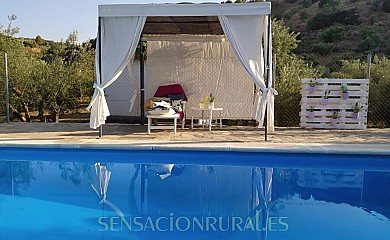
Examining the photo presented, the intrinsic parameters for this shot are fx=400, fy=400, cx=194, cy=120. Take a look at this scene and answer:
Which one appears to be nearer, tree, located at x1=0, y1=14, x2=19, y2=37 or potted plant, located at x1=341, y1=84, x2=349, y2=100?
potted plant, located at x1=341, y1=84, x2=349, y2=100

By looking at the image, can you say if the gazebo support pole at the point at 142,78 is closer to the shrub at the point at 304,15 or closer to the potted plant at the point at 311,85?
the potted plant at the point at 311,85

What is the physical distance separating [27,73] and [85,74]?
4.76 ft

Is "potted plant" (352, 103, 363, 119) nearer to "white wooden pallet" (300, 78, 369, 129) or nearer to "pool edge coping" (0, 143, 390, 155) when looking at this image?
"white wooden pallet" (300, 78, 369, 129)

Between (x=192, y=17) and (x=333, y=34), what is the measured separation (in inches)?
677

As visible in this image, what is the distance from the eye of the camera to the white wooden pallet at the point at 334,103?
29.4 feet

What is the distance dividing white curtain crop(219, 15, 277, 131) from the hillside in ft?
41.5

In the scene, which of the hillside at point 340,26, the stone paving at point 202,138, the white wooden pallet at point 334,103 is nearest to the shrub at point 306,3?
the hillside at point 340,26

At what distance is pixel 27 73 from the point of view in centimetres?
1022

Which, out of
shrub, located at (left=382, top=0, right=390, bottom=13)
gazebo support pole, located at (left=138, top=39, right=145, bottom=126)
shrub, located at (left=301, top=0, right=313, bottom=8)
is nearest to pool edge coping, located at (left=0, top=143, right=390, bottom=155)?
gazebo support pole, located at (left=138, top=39, right=145, bottom=126)

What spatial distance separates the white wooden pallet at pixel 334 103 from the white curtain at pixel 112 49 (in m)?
4.09

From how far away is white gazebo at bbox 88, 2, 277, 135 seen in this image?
6996 millimetres

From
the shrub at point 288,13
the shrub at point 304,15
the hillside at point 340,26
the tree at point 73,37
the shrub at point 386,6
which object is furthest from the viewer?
the shrub at point 288,13

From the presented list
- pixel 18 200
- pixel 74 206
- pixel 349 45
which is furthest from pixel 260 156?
pixel 349 45

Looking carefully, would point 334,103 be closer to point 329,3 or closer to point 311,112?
point 311,112
